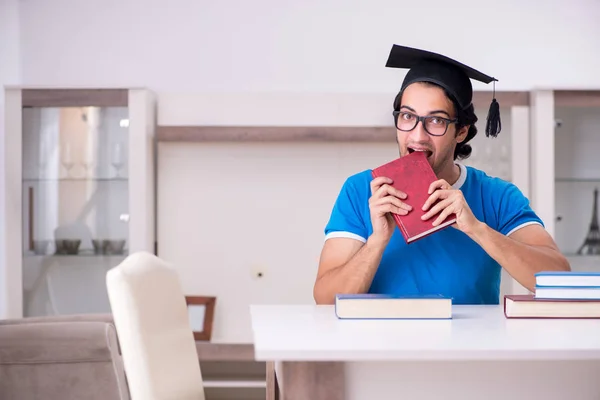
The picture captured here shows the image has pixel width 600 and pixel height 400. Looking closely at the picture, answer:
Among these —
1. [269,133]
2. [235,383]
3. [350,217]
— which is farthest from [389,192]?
[235,383]

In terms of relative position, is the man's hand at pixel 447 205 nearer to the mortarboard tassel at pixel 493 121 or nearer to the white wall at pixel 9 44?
the mortarboard tassel at pixel 493 121

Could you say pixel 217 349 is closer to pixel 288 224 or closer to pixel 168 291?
pixel 288 224

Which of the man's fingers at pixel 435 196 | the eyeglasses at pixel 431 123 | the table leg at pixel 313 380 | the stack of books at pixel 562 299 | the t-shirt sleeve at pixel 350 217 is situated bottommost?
the table leg at pixel 313 380

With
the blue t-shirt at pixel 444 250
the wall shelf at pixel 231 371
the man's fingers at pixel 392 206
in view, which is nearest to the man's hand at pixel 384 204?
the man's fingers at pixel 392 206

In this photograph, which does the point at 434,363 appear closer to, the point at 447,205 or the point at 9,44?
the point at 447,205

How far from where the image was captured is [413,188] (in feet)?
6.14

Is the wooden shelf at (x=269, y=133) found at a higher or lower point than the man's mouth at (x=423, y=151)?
higher

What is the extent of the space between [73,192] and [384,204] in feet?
8.39

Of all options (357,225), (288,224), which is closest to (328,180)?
(288,224)

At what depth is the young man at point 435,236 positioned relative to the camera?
77.5 inches

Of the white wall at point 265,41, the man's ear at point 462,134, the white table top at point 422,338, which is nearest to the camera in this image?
the white table top at point 422,338

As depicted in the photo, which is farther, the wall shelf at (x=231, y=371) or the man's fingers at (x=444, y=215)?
the wall shelf at (x=231, y=371)

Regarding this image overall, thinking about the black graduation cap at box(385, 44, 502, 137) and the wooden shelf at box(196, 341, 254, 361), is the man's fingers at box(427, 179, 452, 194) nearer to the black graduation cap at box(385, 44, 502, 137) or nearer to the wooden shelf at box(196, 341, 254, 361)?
the black graduation cap at box(385, 44, 502, 137)

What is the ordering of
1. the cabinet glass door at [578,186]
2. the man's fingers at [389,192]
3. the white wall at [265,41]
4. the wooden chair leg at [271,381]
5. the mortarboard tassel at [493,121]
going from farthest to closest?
the white wall at [265,41] < the cabinet glass door at [578,186] < the mortarboard tassel at [493,121] < the man's fingers at [389,192] < the wooden chair leg at [271,381]
